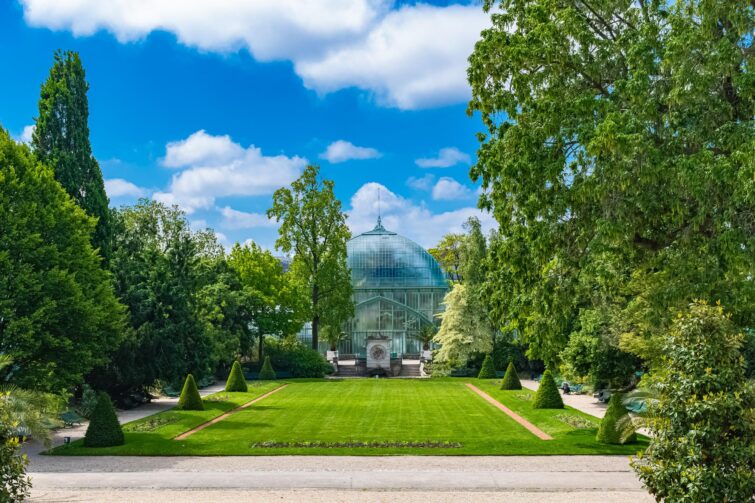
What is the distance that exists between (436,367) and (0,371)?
3715cm

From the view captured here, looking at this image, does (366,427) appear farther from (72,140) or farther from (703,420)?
(72,140)

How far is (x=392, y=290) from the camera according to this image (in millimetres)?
72062

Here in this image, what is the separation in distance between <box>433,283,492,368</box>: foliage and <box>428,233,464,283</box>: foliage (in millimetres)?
19548

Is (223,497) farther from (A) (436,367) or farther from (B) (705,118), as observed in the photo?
(A) (436,367)

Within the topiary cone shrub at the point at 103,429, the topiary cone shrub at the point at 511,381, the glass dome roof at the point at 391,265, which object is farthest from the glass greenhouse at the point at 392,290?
the topiary cone shrub at the point at 103,429

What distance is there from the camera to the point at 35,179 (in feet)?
81.6

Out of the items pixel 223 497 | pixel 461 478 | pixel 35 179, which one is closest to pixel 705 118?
pixel 461 478

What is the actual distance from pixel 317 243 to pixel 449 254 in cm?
2502

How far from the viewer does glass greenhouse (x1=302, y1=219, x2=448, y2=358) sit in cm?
6931

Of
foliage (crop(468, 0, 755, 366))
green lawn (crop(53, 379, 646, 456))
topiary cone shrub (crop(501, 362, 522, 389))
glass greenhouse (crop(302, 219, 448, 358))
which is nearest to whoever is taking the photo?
foliage (crop(468, 0, 755, 366))

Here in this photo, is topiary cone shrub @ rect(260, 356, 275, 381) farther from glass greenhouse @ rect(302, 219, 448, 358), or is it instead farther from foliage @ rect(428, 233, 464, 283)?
foliage @ rect(428, 233, 464, 283)

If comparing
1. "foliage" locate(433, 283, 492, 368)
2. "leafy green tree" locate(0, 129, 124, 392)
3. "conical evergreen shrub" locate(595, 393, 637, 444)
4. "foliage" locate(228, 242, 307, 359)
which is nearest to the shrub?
"foliage" locate(228, 242, 307, 359)

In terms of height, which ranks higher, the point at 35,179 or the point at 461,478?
the point at 35,179

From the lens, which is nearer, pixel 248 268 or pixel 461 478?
pixel 461 478
